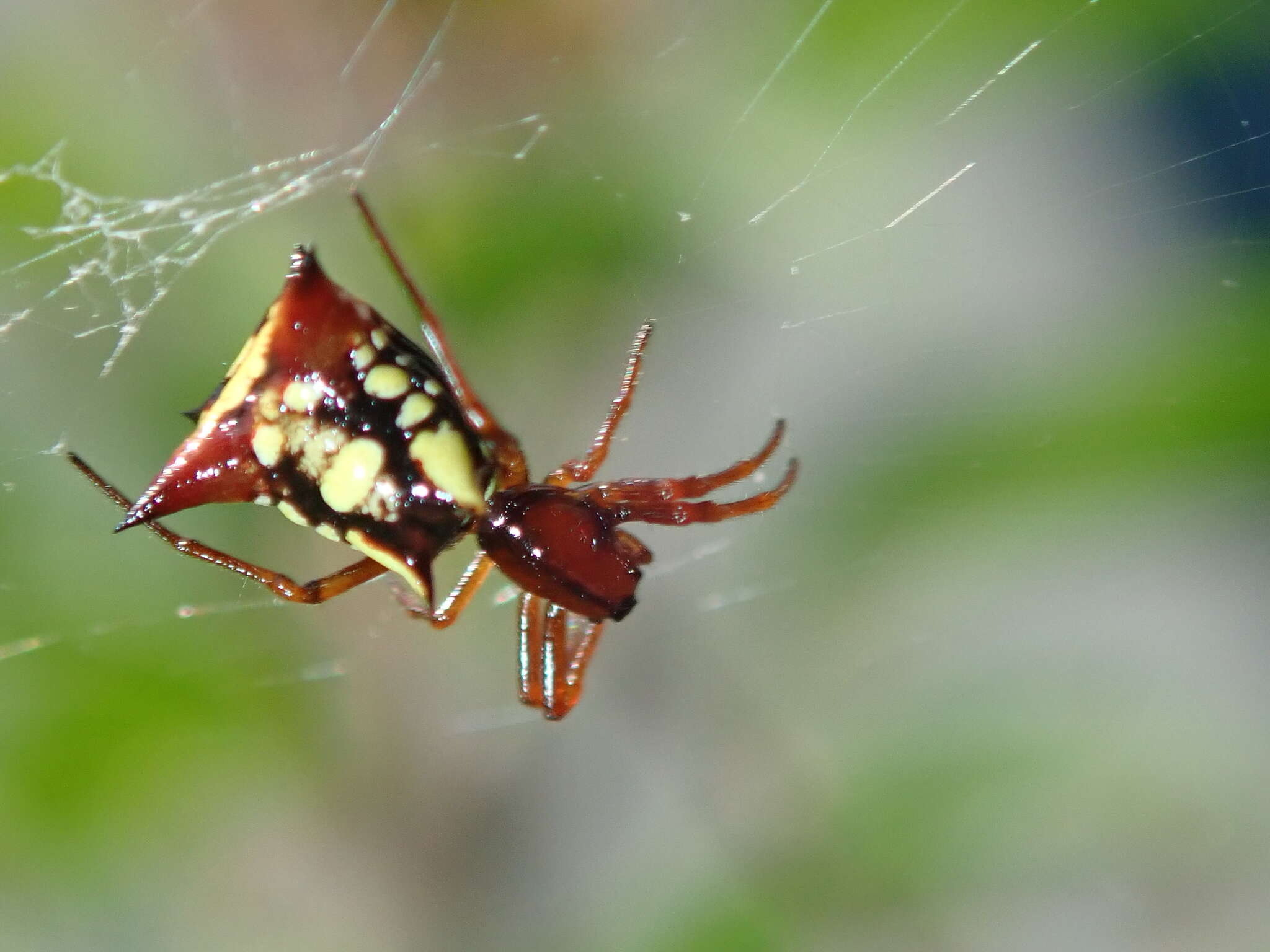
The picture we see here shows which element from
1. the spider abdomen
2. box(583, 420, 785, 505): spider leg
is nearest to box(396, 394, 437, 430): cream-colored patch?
the spider abdomen

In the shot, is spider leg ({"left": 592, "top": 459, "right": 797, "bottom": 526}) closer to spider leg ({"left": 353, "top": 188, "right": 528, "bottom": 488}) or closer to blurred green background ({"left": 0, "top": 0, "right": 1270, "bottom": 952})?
spider leg ({"left": 353, "top": 188, "right": 528, "bottom": 488})

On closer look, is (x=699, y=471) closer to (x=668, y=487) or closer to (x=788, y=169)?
(x=788, y=169)

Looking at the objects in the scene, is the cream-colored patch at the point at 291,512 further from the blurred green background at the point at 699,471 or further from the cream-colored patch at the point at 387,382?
the blurred green background at the point at 699,471

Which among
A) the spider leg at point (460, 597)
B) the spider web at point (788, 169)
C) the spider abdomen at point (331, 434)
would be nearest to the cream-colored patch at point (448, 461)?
the spider abdomen at point (331, 434)

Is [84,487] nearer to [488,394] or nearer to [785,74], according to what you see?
[488,394]

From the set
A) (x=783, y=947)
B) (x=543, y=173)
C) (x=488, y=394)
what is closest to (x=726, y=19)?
(x=543, y=173)

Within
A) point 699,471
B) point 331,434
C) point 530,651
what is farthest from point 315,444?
point 699,471
